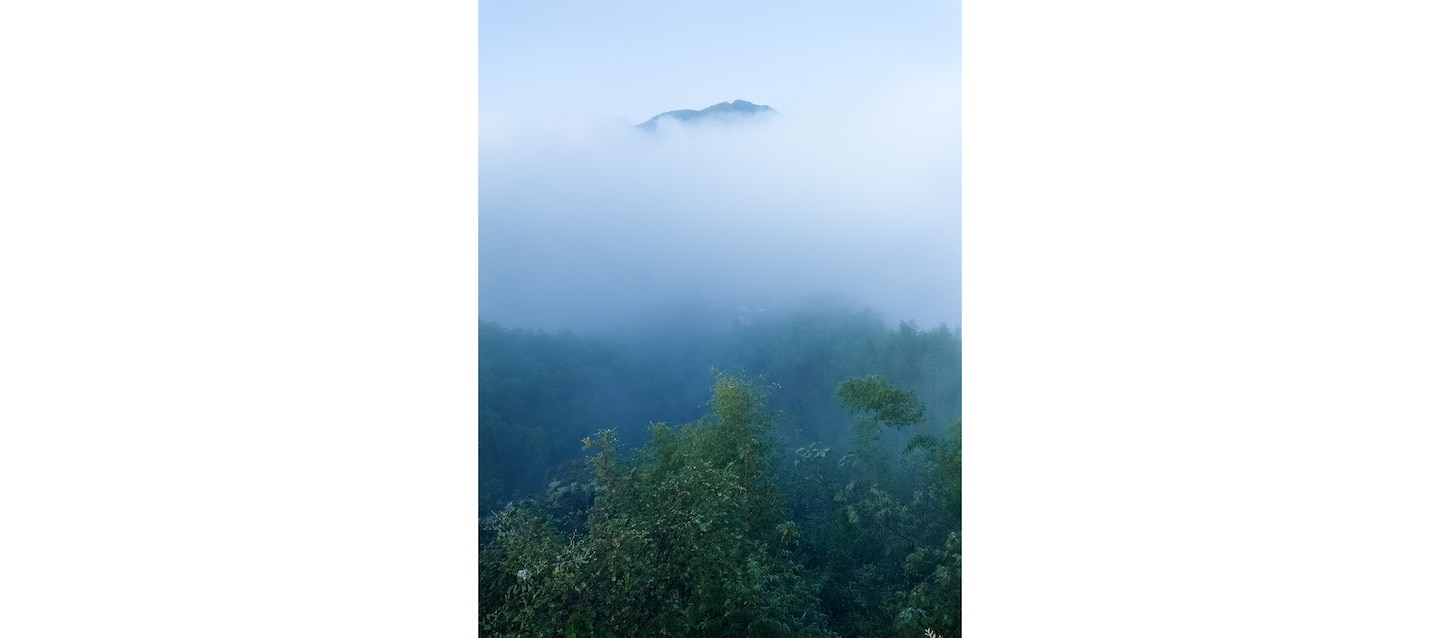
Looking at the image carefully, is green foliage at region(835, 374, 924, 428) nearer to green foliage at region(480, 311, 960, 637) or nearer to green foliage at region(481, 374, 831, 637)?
green foliage at region(480, 311, 960, 637)

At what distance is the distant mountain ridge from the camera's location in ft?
10.0

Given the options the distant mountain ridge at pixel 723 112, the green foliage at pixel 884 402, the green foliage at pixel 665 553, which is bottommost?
the green foliage at pixel 665 553

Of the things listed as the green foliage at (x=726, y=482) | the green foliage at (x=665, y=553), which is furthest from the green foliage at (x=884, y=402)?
the green foliage at (x=665, y=553)

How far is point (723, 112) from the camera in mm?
3055

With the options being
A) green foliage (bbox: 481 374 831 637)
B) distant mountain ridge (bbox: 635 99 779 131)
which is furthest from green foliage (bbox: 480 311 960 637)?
distant mountain ridge (bbox: 635 99 779 131)

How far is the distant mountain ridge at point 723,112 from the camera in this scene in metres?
3.05

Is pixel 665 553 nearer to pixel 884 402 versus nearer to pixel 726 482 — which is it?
pixel 726 482

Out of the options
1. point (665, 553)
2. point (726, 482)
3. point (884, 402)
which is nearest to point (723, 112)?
point (884, 402)

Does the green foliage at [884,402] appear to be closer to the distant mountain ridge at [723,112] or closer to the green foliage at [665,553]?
the green foliage at [665,553]
